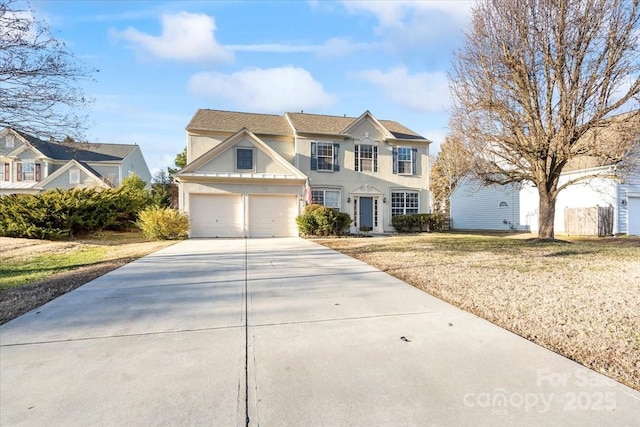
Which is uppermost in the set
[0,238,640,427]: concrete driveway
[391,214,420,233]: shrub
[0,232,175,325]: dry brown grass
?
[391,214,420,233]: shrub

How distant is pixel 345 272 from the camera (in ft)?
23.3

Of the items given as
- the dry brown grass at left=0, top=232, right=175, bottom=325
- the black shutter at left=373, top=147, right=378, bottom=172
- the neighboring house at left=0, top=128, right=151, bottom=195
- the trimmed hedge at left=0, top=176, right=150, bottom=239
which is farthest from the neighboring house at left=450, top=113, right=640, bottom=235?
the neighboring house at left=0, top=128, right=151, bottom=195

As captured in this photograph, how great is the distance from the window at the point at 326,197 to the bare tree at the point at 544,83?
7919mm

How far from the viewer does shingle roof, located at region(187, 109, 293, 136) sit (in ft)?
63.2

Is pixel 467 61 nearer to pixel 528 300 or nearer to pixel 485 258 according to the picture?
pixel 485 258

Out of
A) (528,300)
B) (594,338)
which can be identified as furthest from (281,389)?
(528,300)

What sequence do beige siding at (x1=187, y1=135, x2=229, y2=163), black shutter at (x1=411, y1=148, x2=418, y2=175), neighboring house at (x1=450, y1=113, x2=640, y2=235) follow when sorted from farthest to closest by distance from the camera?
black shutter at (x1=411, y1=148, x2=418, y2=175) < beige siding at (x1=187, y1=135, x2=229, y2=163) < neighboring house at (x1=450, y1=113, x2=640, y2=235)

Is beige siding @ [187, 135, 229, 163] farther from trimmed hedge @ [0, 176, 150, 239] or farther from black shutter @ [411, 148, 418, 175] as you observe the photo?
black shutter @ [411, 148, 418, 175]

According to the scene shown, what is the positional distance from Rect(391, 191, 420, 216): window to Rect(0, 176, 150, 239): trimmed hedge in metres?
15.1

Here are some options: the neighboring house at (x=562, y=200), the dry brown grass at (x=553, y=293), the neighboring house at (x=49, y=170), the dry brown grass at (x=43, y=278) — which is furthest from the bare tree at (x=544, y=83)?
the neighboring house at (x=49, y=170)

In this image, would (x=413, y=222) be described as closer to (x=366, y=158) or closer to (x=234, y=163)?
(x=366, y=158)

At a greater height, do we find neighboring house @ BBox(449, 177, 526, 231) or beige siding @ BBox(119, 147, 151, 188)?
beige siding @ BBox(119, 147, 151, 188)

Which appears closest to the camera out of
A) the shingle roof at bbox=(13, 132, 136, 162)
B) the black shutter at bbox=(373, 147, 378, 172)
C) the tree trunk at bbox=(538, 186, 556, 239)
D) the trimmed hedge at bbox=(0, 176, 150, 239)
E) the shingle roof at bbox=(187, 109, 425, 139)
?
the tree trunk at bbox=(538, 186, 556, 239)

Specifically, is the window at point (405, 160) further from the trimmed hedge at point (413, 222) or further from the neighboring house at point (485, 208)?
the neighboring house at point (485, 208)
